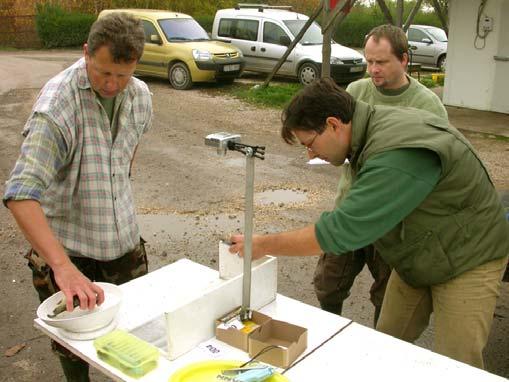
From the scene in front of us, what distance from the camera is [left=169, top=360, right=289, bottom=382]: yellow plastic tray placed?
5.82 feet

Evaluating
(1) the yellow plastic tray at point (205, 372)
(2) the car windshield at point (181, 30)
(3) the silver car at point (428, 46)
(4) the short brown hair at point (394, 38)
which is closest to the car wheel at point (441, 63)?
(3) the silver car at point (428, 46)

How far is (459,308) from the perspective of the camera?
2178 mm

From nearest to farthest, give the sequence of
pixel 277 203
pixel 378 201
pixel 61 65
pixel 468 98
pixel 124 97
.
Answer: pixel 378 201, pixel 124 97, pixel 277 203, pixel 468 98, pixel 61 65

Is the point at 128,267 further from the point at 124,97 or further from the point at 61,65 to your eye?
the point at 61,65

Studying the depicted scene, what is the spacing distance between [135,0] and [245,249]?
2274 cm

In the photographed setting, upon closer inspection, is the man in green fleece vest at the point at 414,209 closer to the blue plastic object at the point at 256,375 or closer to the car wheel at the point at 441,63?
the blue plastic object at the point at 256,375

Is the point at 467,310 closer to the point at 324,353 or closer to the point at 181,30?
the point at 324,353

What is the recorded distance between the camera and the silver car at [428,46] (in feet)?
49.4

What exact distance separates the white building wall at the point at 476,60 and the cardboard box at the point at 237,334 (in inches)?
352

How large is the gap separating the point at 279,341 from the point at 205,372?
300 mm

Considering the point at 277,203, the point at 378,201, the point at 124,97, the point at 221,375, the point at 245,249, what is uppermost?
the point at 124,97

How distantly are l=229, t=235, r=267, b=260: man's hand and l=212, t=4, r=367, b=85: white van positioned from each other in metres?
9.83

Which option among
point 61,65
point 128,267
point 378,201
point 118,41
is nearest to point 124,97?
point 118,41

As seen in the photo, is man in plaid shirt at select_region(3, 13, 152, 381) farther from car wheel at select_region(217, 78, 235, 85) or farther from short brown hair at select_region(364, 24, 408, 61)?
car wheel at select_region(217, 78, 235, 85)
